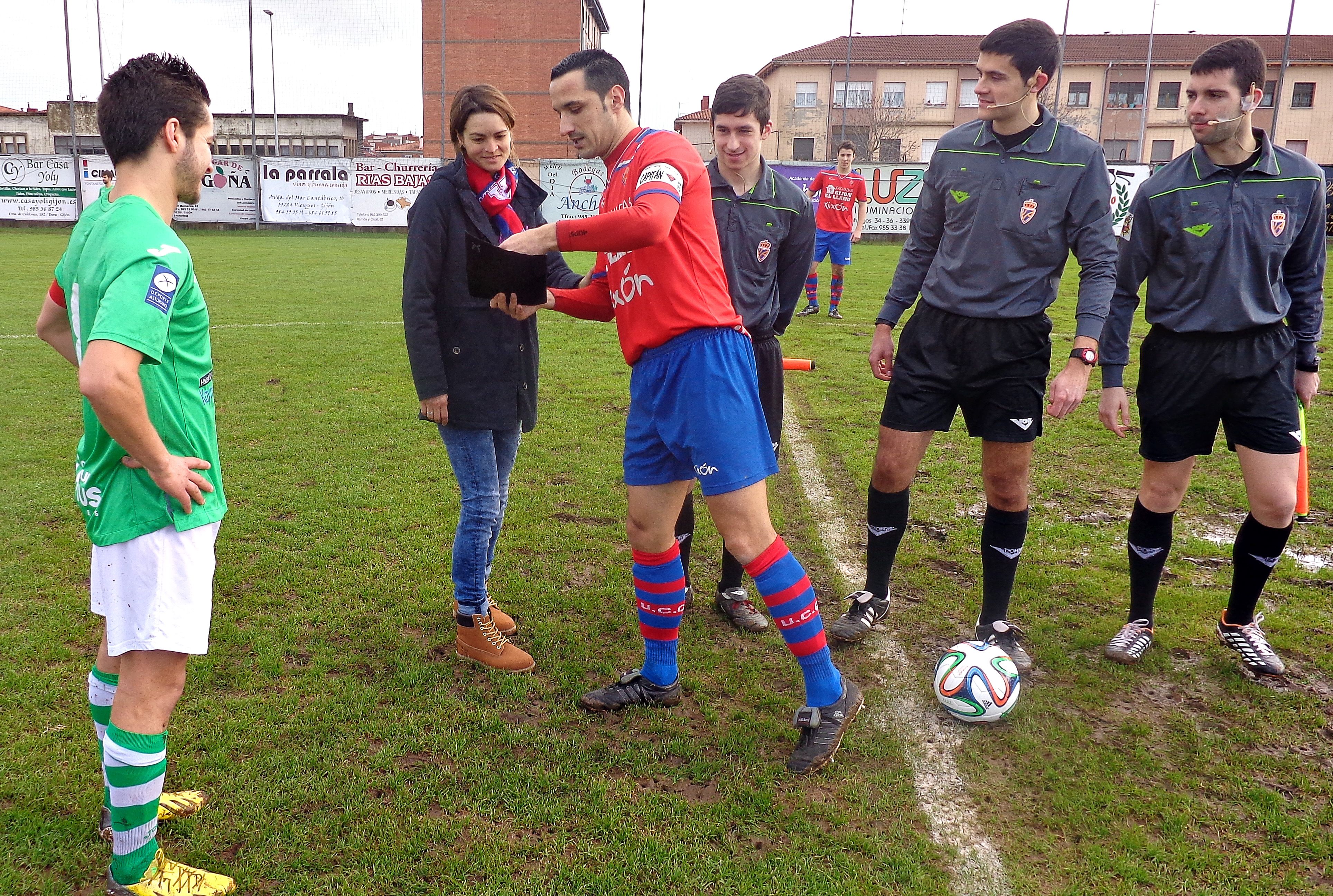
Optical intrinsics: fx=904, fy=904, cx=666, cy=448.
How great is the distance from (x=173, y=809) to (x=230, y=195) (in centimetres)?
2828

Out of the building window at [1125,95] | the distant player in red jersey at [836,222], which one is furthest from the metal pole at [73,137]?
the building window at [1125,95]

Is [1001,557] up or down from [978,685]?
up

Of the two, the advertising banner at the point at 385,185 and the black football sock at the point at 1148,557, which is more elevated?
the advertising banner at the point at 385,185

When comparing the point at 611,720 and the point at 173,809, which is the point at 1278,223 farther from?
the point at 173,809

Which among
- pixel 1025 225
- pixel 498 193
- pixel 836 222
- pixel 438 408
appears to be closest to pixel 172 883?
pixel 438 408

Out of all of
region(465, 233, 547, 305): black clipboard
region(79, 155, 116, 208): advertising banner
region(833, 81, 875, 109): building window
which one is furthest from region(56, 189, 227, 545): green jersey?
region(833, 81, 875, 109): building window

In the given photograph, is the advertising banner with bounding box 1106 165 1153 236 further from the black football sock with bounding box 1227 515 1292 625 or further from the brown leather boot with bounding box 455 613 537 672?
the brown leather boot with bounding box 455 613 537 672

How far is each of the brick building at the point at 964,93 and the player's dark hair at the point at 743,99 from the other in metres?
41.9

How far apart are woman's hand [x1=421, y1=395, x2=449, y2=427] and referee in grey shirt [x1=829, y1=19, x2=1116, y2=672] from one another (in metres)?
1.82

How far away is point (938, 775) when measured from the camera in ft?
9.71

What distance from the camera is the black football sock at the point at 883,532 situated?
157 inches

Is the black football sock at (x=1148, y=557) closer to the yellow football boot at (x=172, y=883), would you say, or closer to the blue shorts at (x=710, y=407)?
the blue shorts at (x=710, y=407)

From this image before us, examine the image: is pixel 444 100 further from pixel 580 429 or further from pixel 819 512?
pixel 819 512

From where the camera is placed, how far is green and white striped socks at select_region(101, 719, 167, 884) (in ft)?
7.24
